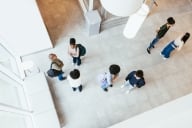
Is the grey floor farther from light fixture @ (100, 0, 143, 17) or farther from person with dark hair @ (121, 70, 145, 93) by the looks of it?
light fixture @ (100, 0, 143, 17)

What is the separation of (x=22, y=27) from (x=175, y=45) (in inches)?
135

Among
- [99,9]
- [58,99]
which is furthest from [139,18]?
[58,99]

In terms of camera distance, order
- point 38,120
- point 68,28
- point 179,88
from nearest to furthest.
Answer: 1. point 38,120
2. point 179,88
3. point 68,28

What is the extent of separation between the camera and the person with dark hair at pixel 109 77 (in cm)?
512

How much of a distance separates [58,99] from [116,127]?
202cm

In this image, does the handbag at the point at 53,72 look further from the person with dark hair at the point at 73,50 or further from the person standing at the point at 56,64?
the person with dark hair at the point at 73,50

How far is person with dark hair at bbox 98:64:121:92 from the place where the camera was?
5.12m

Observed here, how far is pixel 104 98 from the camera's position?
6082mm

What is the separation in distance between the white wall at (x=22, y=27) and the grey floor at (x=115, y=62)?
1.37 feet

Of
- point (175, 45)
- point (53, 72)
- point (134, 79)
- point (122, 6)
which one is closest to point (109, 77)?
point (134, 79)

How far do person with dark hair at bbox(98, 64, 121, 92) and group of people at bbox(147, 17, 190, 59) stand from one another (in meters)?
1.50

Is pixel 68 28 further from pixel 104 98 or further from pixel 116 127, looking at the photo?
pixel 116 127

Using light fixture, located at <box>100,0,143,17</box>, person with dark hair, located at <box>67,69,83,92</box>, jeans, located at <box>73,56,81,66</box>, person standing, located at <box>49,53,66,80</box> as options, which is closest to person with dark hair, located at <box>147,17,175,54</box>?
jeans, located at <box>73,56,81,66</box>

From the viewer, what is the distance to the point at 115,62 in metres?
6.48
